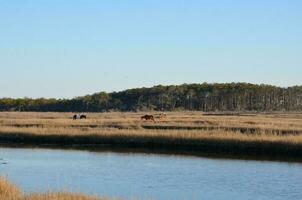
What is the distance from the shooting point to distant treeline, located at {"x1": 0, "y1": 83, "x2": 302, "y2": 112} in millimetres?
116250

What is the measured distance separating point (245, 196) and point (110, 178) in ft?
18.7

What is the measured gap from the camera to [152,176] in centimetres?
2416

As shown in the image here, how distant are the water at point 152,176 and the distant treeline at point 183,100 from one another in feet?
272

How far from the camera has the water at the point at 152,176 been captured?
66.0 feet

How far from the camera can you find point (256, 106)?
4525 inches

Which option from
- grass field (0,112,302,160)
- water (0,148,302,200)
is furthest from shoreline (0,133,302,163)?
water (0,148,302,200)

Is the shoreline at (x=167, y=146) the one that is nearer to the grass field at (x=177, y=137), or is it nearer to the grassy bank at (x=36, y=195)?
the grass field at (x=177, y=137)

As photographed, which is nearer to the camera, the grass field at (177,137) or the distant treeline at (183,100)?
the grass field at (177,137)

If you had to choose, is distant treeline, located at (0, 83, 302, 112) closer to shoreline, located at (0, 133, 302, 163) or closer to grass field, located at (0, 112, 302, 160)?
grass field, located at (0, 112, 302, 160)

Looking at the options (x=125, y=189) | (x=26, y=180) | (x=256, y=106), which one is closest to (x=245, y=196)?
(x=125, y=189)

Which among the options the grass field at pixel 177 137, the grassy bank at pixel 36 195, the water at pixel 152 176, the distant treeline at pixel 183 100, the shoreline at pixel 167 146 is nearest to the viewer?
the grassy bank at pixel 36 195

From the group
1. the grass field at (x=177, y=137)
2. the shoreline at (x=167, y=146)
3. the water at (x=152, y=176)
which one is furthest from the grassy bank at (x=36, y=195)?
the grass field at (x=177, y=137)

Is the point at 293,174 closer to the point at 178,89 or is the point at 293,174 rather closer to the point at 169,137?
the point at 169,137

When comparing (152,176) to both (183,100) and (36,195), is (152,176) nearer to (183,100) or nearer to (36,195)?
(36,195)
